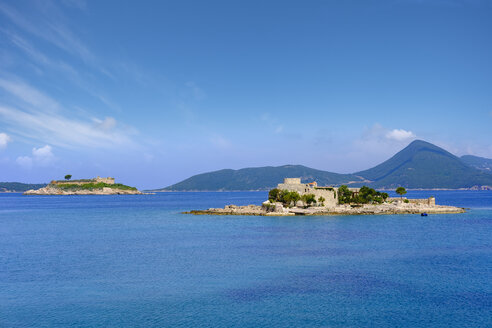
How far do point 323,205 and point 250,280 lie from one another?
194 ft

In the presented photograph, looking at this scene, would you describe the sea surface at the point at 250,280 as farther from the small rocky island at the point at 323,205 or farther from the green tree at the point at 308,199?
the green tree at the point at 308,199

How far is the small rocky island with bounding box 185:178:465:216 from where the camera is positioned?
268 ft

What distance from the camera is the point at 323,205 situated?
85.1 m

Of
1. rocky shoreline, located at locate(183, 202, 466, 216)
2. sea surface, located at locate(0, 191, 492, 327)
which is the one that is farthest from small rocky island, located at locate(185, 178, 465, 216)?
sea surface, located at locate(0, 191, 492, 327)

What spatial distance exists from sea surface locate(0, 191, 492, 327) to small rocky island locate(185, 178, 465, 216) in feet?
94.5

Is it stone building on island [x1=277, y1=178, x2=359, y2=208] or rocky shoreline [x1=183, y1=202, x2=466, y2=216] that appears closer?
rocky shoreline [x1=183, y1=202, x2=466, y2=216]

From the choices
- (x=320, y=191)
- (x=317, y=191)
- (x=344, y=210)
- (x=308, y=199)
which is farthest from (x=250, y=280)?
(x=317, y=191)

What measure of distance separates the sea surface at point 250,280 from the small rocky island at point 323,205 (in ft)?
94.5

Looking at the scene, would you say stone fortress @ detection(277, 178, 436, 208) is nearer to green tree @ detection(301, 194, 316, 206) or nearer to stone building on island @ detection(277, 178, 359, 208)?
stone building on island @ detection(277, 178, 359, 208)

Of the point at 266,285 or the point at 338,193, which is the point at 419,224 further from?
the point at 266,285

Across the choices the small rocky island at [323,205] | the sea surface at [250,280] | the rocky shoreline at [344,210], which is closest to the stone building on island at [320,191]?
the small rocky island at [323,205]

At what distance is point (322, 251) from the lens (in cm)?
3953

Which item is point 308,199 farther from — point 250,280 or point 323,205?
point 250,280

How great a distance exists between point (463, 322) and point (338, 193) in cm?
7272
